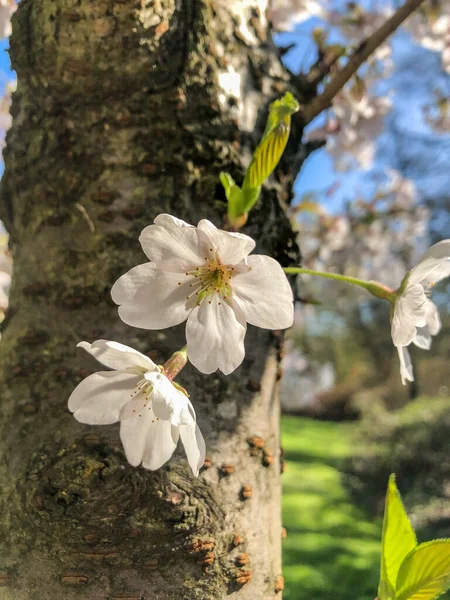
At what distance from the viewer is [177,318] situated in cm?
52

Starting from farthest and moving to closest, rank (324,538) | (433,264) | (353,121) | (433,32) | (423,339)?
1. (324,538)
2. (433,32)
3. (353,121)
4. (423,339)
5. (433,264)

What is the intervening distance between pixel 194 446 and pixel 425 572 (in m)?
0.27

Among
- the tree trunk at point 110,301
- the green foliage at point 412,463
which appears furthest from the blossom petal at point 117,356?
the green foliage at point 412,463

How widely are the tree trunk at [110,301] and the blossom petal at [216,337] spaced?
0.14 metres

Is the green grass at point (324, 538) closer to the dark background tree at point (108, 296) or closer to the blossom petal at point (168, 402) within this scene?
the dark background tree at point (108, 296)

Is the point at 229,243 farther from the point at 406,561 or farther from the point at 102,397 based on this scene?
the point at 406,561

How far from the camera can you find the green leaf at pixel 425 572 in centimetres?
51

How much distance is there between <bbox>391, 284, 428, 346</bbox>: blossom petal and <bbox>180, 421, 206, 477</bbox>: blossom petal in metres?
0.25

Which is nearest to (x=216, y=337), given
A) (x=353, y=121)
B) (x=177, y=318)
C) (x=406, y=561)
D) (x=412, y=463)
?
(x=177, y=318)

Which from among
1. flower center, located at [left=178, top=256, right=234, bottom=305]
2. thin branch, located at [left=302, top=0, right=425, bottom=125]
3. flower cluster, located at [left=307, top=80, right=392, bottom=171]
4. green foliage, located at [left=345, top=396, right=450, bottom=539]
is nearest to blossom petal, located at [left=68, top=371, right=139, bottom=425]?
flower center, located at [left=178, top=256, right=234, bottom=305]

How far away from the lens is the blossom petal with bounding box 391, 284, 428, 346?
0.57m

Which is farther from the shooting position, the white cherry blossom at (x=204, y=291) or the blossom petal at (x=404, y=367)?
the blossom petal at (x=404, y=367)

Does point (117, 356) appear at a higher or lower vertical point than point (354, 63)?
lower

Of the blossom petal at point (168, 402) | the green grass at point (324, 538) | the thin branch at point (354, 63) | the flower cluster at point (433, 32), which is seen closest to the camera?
the blossom petal at point (168, 402)
